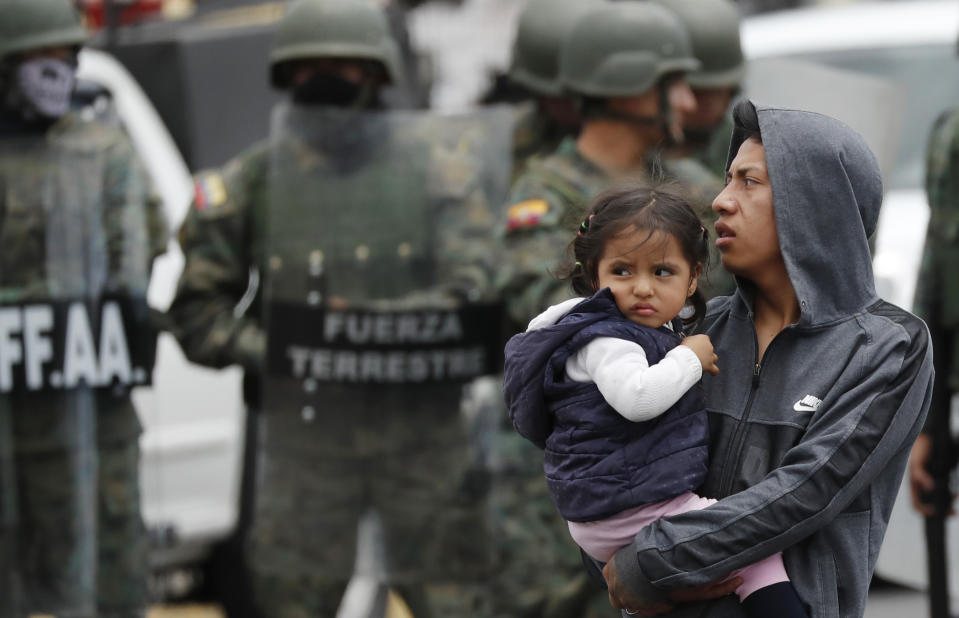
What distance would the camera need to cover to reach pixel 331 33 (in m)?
5.05

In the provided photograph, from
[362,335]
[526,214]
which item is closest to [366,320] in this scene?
[362,335]

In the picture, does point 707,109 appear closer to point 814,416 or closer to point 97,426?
point 97,426

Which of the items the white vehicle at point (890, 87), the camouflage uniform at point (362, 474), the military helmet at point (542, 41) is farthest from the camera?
the military helmet at point (542, 41)

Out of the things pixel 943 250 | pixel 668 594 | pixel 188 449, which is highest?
pixel 668 594

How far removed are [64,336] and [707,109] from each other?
8.42ft

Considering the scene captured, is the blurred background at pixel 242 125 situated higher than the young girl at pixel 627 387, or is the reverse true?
the young girl at pixel 627 387

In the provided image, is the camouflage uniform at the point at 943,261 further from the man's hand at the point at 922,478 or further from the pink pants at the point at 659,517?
the pink pants at the point at 659,517

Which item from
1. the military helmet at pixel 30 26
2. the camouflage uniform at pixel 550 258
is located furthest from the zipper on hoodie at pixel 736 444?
the military helmet at pixel 30 26

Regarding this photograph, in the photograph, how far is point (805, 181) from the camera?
2.69m

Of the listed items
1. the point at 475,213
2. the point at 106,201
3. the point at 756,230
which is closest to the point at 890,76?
the point at 475,213

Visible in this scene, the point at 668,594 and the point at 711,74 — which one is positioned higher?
the point at 711,74

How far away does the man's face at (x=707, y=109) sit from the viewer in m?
6.11

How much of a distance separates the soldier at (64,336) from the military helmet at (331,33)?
61 centimetres

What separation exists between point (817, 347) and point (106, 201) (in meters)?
2.93
